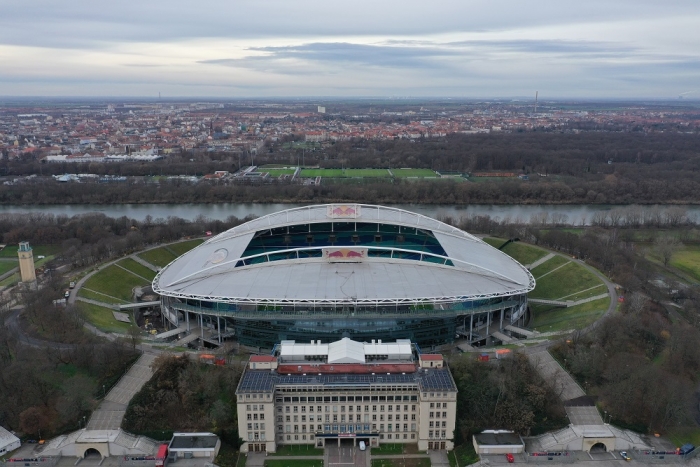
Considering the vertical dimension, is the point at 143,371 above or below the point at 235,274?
below

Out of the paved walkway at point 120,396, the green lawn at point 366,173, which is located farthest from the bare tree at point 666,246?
the green lawn at point 366,173

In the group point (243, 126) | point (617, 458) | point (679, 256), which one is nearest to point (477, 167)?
point (679, 256)

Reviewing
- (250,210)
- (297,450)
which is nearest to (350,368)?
(297,450)

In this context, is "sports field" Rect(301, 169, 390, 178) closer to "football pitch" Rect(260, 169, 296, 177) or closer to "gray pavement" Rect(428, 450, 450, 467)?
"football pitch" Rect(260, 169, 296, 177)

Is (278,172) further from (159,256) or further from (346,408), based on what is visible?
(346,408)

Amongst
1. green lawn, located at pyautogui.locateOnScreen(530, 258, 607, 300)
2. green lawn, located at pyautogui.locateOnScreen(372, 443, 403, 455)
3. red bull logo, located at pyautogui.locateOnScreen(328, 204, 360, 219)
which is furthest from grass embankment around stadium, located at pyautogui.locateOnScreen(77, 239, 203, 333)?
green lawn, located at pyautogui.locateOnScreen(530, 258, 607, 300)

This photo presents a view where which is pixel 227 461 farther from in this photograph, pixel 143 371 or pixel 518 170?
pixel 518 170
